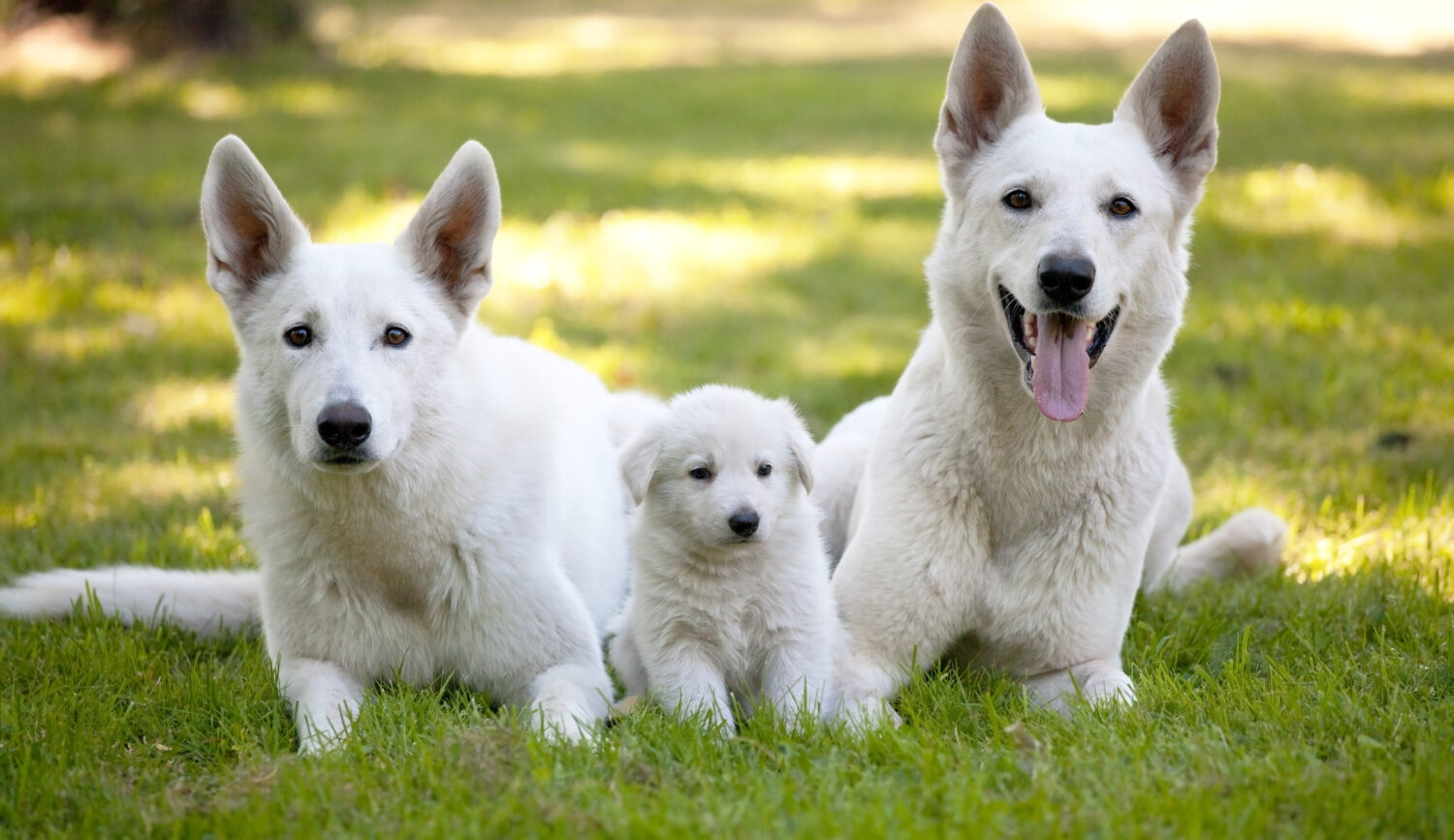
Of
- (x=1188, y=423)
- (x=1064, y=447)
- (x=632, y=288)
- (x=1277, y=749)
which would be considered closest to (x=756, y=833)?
(x=1277, y=749)

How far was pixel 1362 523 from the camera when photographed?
5.75 m

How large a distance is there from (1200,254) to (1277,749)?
7.25 meters

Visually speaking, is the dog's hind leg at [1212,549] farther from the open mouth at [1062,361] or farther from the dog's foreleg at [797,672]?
the dog's foreleg at [797,672]

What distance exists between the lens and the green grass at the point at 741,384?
337cm

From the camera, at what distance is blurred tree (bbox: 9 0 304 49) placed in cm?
1586

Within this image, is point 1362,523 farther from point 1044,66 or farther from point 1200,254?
point 1044,66

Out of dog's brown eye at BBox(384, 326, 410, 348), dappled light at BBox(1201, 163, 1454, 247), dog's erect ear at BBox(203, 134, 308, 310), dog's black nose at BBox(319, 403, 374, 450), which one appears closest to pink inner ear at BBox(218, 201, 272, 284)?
dog's erect ear at BBox(203, 134, 308, 310)

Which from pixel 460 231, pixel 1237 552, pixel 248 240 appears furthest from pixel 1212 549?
pixel 248 240

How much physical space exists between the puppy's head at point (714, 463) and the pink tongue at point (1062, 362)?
31.6 inches

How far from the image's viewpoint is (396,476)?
13.1 ft

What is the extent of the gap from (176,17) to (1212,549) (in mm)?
15019

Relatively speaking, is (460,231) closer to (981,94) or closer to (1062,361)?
(981,94)

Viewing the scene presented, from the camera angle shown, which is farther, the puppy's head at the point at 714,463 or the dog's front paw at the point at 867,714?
the puppy's head at the point at 714,463

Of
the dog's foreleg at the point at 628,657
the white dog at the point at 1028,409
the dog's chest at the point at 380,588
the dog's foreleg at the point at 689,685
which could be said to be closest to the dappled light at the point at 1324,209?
the white dog at the point at 1028,409
